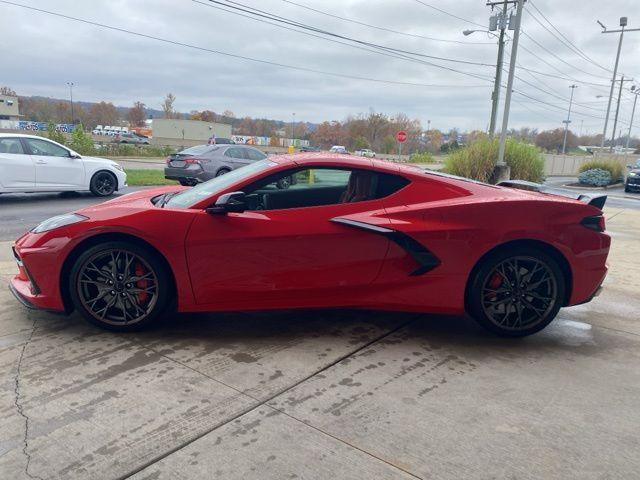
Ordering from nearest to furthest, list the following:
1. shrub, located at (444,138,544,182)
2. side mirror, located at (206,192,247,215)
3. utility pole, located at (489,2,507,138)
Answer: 1. side mirror, located at (206,192,247,215)
2. shrub, located at (444,138,544,182)
3. utility pole, located at (489,2,507,138)

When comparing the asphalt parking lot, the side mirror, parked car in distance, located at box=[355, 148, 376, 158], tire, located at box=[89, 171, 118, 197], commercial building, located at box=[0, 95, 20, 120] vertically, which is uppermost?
commercial building, located at box=[0, 95, 20, 120]

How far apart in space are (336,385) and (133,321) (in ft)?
5.27

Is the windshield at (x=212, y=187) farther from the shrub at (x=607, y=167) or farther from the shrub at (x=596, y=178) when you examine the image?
the shrub at (x=607, y=167)

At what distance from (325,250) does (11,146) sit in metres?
9.35

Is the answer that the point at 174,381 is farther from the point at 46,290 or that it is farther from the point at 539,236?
the point at 539,236

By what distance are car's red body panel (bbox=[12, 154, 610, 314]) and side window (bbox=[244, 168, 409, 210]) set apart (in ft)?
0.20

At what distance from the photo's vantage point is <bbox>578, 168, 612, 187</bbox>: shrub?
28.8 m

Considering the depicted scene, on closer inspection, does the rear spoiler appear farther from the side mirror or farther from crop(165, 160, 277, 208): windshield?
the side mirror

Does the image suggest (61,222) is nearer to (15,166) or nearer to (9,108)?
(15,166)

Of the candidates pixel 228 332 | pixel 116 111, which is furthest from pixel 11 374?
pixel 116 111

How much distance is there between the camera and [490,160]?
18938 millimetres

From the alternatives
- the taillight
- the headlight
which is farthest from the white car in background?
the taillight

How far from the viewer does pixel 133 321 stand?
3.63 meters

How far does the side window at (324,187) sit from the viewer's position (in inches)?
148
